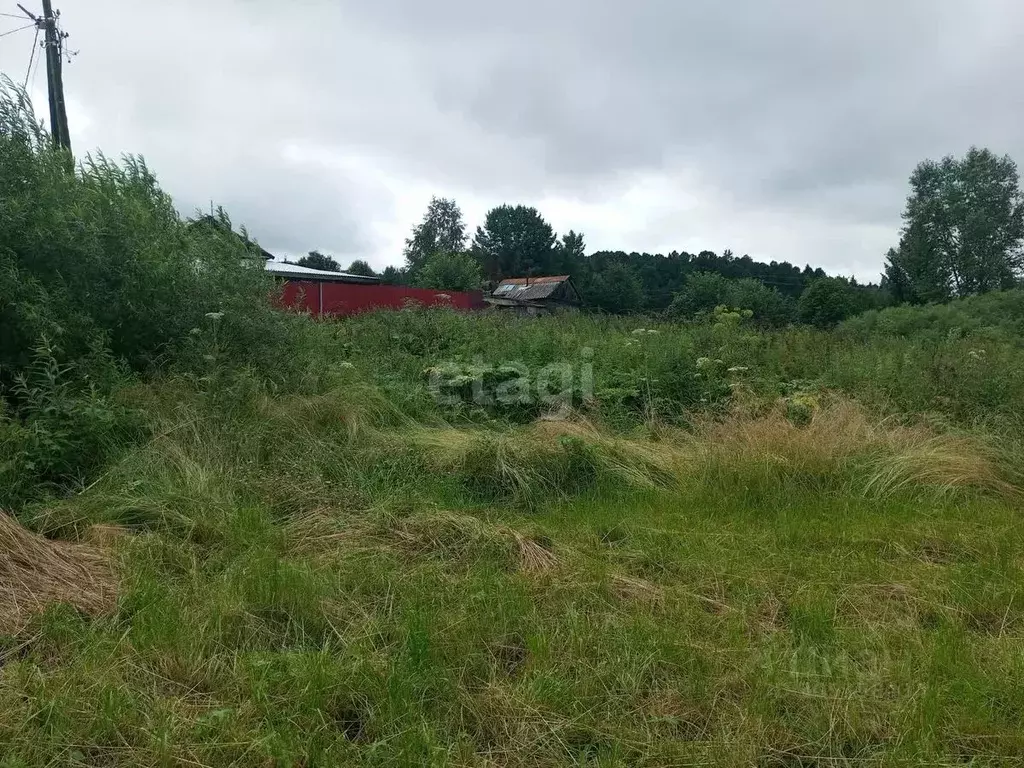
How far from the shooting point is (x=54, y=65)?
10.9 metres

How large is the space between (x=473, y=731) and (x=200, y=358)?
5.20 meters

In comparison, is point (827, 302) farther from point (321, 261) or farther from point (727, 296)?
point (321, 261)

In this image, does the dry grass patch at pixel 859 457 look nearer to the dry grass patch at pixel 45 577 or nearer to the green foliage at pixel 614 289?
the dry grass patch at pixel 45 577

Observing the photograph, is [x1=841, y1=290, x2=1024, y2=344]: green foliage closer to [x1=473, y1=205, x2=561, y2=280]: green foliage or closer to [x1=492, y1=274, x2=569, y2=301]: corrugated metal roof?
[x1=492, y1=274, x2=569, y2=301]: corrugated metal roof

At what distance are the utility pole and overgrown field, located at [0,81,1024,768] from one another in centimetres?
464

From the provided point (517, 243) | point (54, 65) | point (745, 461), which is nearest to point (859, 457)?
point (745, 461)

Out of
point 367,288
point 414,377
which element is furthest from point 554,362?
point 367,288

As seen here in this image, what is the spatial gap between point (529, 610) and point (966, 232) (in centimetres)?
4106

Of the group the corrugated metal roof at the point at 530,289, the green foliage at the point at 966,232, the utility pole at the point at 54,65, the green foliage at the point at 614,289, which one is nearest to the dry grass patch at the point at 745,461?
the utility pole at the point at 54,65

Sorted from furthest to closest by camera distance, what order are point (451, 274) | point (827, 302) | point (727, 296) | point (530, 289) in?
point (727, 296), point (530, 289), point (451, 274), point (827, 302)

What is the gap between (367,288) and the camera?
19.2 metres

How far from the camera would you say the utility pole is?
10827mm

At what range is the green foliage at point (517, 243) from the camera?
2424 inches

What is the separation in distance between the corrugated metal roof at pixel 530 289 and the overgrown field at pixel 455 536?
29011 mm
